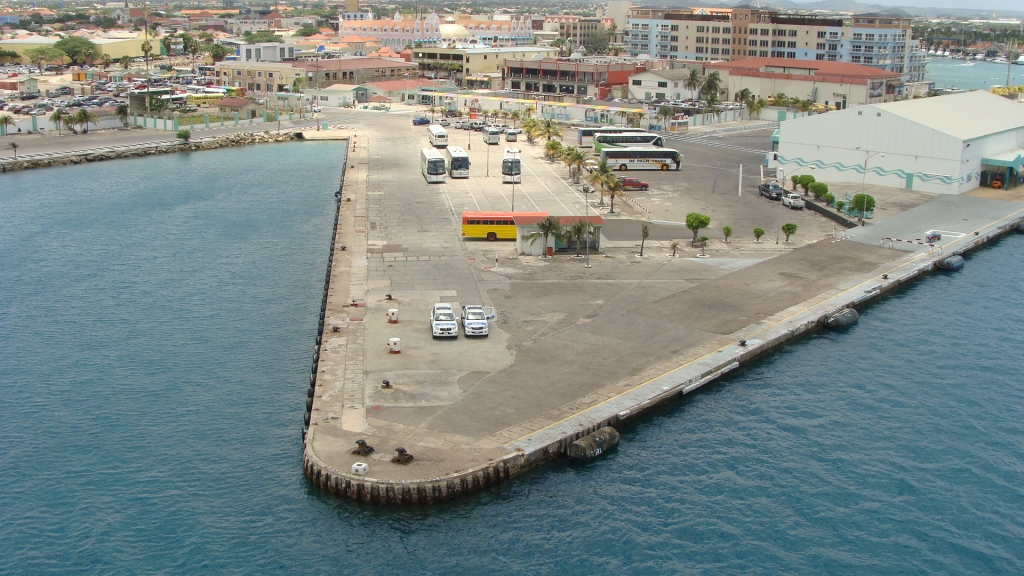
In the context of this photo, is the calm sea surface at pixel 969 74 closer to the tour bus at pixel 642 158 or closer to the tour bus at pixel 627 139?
the tour bus at pixel 627 139

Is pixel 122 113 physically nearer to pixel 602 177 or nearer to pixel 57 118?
pixel 57 118

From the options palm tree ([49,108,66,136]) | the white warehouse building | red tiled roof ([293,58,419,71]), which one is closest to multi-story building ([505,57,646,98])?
red tiled roof ([293,58,419,71])

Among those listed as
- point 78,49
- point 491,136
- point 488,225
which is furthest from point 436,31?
point 488,225

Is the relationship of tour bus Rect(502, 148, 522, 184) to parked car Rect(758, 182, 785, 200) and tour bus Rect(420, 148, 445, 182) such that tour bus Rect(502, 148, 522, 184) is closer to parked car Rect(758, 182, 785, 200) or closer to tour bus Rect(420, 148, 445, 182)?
tour bus Rect(420, 148, 445, 182)

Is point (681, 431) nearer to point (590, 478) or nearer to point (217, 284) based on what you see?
point (590, 478)

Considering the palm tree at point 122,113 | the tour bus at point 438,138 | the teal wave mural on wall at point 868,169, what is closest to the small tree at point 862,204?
the teal wave mural on wall at point 868,169

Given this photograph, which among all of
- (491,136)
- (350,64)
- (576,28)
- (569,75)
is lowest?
(491,136)
